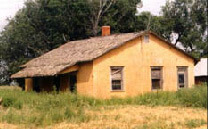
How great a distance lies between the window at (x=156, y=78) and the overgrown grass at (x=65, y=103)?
2.88 meters

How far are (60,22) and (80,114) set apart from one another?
25264 mm

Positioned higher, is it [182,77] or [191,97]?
[182,77]

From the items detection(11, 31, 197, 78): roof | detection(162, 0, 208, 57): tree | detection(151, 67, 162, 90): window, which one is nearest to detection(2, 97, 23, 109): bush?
detection(11, 31, 197, 78): roof

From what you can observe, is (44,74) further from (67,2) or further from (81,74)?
(67,2)

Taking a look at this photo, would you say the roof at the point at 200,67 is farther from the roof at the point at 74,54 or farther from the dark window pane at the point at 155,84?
the roof at the point at 74,54

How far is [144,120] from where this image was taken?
1520 cm

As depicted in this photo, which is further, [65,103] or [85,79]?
[85,79]

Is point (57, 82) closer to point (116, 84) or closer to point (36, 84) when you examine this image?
point (36, 84)

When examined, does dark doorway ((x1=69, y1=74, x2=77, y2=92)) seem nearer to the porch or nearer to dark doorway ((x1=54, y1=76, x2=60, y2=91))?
the porch

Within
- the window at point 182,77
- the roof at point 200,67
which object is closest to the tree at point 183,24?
the roof at point 200,67

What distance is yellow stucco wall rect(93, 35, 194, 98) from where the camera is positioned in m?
24.0

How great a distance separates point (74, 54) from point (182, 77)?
728cm

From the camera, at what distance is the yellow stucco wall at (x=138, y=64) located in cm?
2402

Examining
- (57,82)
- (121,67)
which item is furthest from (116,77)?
(57,82)
